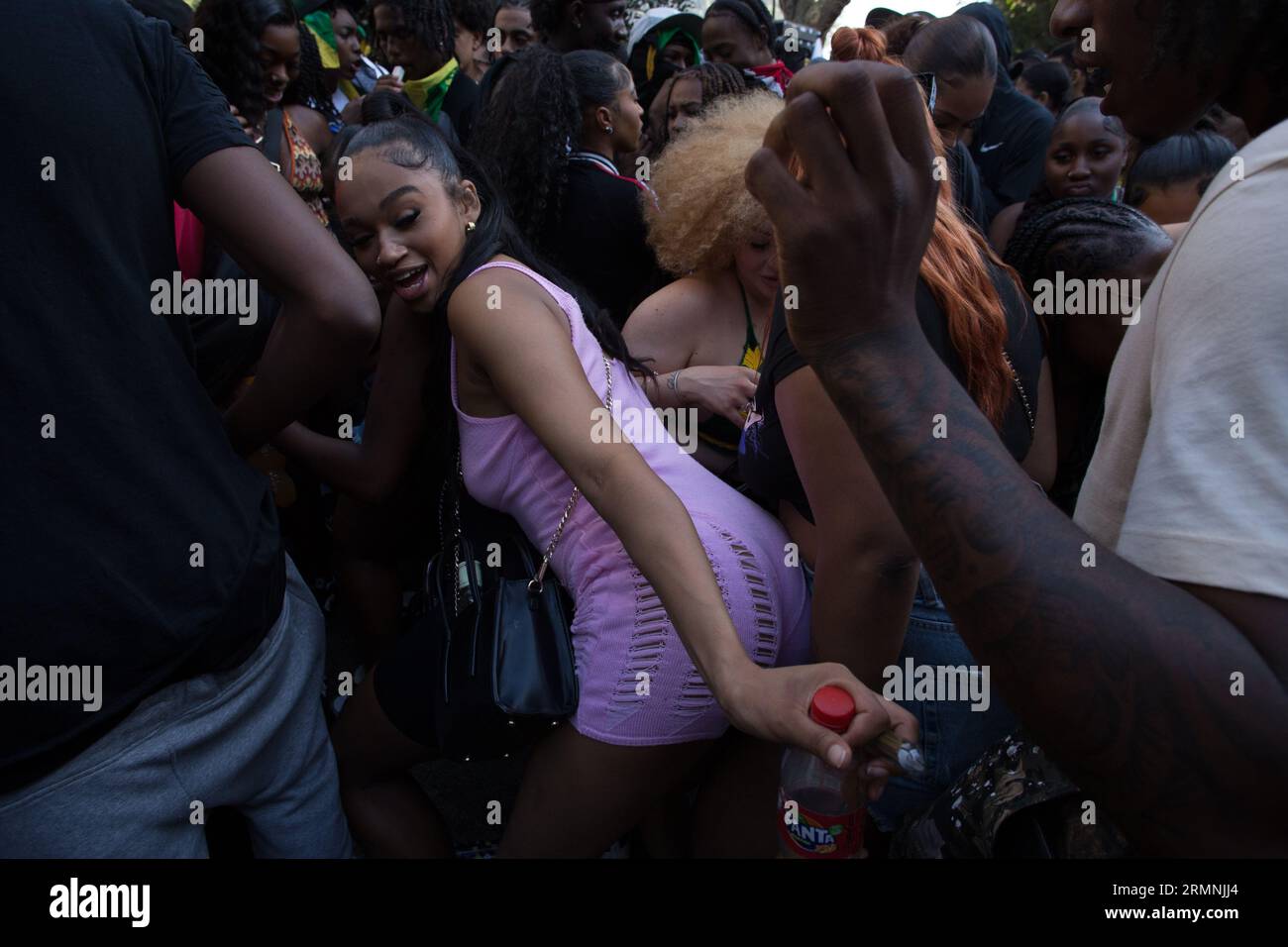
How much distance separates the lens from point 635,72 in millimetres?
5785

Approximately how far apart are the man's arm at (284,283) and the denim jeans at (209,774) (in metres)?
0.41

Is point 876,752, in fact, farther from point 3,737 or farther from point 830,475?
point 3,737

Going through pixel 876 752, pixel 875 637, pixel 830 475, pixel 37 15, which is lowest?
pixel 875 637

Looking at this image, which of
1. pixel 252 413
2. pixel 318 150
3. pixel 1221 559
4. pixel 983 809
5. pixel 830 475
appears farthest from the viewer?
pixel 318 150

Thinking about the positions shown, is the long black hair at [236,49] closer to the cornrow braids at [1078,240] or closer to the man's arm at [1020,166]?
the cornrow braids at [1078,240]

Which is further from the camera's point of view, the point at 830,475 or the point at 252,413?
the point at 252,413

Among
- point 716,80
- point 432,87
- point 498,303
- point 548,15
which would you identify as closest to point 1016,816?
point 498,303

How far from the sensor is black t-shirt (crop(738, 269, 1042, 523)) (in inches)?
64.7

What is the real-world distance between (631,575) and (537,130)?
2.32 m

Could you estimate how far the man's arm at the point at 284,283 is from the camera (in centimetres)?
155

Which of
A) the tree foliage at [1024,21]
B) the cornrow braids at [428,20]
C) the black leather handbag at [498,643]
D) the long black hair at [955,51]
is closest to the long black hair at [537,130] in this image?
the long black hair at [955,51]

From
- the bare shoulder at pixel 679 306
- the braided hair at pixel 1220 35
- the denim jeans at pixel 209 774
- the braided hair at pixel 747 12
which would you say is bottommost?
the denim jeans at pixel 209 774
